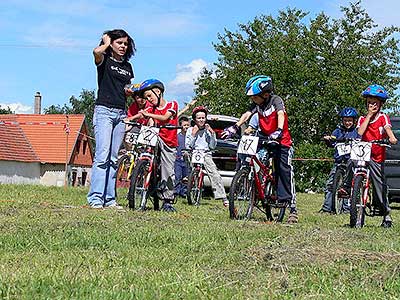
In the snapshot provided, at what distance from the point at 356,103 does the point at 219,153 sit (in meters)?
27.5

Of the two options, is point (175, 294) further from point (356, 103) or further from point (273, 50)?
point (273, 50)

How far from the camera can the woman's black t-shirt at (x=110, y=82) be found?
9.99 meters

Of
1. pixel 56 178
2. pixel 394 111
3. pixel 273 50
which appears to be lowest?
pixel 56 178

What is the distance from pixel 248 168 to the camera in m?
9.11

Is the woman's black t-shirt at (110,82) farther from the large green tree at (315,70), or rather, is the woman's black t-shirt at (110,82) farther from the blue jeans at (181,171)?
the large green tree at (315,70)

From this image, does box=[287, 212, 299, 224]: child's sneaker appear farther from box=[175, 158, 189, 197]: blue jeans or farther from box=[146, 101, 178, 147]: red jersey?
box=[175, 158, 189, 197]: blue jeans

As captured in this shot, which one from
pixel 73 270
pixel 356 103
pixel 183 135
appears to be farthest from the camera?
pixel 356 103

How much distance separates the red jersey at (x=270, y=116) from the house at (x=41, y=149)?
48283 mm

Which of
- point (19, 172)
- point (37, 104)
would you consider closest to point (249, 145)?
point (19, 172)

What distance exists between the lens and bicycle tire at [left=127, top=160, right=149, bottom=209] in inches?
384

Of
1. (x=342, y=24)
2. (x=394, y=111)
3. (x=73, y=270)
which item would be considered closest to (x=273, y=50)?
(x=342, y=24)

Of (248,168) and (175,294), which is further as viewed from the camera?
(248,168)

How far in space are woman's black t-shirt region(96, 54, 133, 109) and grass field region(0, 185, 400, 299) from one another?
9.41 ft

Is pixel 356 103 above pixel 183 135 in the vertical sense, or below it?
above
